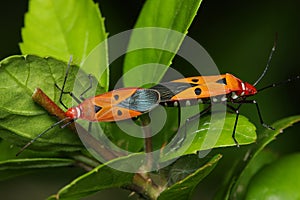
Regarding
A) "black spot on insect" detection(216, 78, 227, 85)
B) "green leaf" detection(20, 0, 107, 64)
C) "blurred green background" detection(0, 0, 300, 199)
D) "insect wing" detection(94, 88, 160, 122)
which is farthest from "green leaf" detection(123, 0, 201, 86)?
"blurred green background" detection(0, 0, 300, 199)

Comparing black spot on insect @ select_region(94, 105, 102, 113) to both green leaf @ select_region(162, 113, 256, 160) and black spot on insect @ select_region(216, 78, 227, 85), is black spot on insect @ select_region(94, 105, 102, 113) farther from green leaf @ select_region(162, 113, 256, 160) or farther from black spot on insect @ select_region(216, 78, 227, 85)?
black spot on insect @ select_region(216, 78, 227, 85)

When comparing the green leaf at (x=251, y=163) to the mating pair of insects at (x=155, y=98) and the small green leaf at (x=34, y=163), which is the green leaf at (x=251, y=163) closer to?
the mating pair of insects at (x=155, y=98)

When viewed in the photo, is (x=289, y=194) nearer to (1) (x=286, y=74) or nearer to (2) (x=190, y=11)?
(2) (x=190, y=11)

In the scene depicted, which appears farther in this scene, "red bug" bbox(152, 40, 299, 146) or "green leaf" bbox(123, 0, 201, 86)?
"red bug" bbox(152, 40, 299, 146)

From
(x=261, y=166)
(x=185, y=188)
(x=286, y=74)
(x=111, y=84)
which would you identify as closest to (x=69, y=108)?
(x=185, y=188)

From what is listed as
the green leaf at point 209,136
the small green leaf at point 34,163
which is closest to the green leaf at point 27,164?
the small green leaf at point 34,163

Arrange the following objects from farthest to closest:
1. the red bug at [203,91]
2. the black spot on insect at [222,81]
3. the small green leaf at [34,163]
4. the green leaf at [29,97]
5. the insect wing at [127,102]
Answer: the black spot on insect at [222,81] → the red bug at [203,91] → the insect wing at [127,102] → the small green leaf at [34,163] → the green leaf at [29,97]
